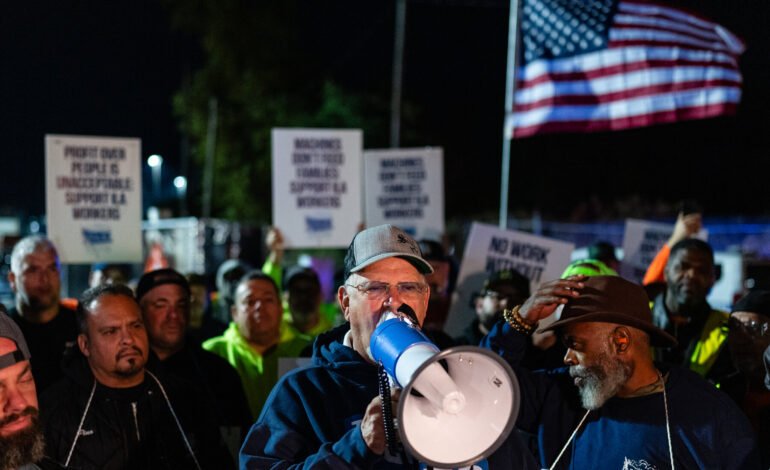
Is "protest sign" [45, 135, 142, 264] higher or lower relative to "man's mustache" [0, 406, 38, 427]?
higher

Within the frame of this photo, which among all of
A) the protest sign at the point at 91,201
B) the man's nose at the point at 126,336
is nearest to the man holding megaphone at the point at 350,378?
the man's nose at the point at 126,336

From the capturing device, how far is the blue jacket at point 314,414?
2.63 m

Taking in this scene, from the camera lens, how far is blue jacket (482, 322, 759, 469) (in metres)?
3.29

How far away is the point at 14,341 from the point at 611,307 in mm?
2241

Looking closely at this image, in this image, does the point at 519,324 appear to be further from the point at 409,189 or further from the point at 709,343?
the point at 409,189

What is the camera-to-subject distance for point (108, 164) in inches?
319

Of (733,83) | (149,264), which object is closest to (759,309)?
(733,83)

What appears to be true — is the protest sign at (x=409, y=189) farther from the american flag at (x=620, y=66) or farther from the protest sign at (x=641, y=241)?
the protest sign at (x=641, y=241)

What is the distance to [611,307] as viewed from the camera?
3529 millimetres

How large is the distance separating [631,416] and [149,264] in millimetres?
7045

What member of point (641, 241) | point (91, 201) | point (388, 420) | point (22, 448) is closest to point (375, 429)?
point (388, 420)

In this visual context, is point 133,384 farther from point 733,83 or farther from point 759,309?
point 733,83

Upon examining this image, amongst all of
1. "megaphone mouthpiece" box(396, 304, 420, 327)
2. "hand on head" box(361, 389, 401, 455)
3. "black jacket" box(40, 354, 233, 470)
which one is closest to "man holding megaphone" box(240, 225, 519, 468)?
"megaphone mouthpiece" box(396, 304, 420, 327)

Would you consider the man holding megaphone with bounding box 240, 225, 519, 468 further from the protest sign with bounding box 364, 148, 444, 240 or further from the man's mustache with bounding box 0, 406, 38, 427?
the protest sign with bounding box 364, 148, 444, 240
